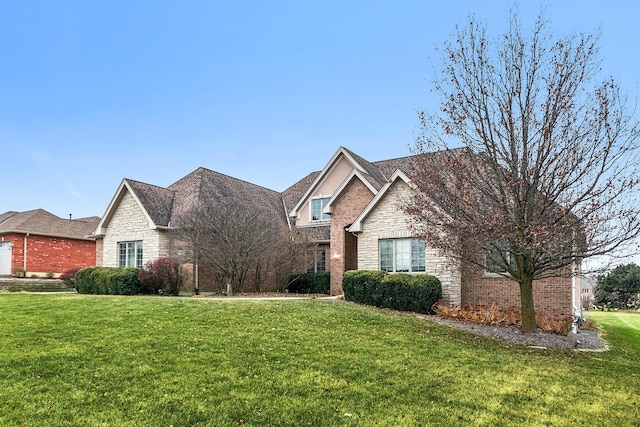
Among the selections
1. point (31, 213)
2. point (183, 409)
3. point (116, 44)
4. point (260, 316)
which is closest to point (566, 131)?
point (260, 316)

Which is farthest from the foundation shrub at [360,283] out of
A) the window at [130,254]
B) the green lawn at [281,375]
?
the window at [130,254]

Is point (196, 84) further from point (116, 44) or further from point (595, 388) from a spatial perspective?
point (595, 388)

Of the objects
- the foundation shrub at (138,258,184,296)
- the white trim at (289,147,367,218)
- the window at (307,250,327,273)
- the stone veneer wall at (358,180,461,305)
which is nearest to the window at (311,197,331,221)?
the white trim at (289,147,367,218)

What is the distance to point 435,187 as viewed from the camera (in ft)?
40.7

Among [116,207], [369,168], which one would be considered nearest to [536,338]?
[369,168]

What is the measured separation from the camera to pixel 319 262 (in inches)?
1003

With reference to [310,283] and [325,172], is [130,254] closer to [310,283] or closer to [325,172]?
[310,283]

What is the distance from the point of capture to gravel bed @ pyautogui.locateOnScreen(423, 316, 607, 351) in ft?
40.3

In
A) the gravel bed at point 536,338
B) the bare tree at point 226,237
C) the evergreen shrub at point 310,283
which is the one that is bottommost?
the gravel bed at point 536,338

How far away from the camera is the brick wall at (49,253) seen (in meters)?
31.3

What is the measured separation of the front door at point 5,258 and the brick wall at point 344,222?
79.0 feet

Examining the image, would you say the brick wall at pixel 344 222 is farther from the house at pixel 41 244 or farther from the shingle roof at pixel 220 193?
the house at pixel 41 244

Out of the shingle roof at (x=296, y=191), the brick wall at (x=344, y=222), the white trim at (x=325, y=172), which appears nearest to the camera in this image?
the brick wall at (x=344, y=222)

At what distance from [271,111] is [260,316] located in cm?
1184
